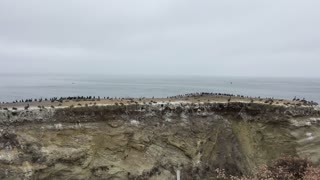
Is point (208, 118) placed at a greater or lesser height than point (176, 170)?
greater

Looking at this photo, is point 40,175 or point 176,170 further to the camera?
point 176,170

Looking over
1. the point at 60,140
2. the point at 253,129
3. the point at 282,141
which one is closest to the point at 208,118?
the point at 253,129

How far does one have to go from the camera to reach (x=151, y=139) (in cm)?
2619

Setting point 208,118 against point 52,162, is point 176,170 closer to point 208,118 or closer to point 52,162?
A: point 208,118

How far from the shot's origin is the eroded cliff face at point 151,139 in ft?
76.2

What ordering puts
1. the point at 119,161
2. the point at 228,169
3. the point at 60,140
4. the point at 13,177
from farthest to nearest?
the point at 228,169, the point at 119,161, the point at 60,140, the point at 13,177

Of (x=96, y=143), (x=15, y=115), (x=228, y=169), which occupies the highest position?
(x=15, y=115)

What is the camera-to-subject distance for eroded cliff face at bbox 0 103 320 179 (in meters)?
23.2

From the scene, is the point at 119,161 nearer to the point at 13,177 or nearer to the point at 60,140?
the point at 60,140

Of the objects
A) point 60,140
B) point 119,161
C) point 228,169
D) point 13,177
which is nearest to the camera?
point 13,177

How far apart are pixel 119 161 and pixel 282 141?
10655 mm

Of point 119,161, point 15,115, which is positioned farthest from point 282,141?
point 15,115

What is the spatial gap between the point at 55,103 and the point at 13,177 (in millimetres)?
5494

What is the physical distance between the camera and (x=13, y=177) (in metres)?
22.3
